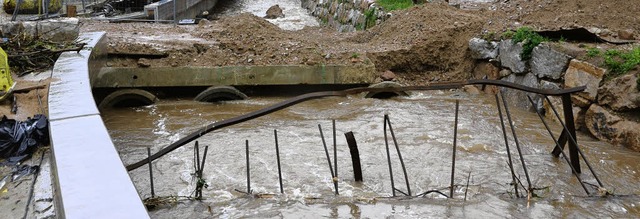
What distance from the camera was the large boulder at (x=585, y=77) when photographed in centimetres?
806

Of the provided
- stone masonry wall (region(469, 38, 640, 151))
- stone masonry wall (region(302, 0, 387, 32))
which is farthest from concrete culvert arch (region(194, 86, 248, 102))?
stone masonry wall (region(302, 0, 387, 32))

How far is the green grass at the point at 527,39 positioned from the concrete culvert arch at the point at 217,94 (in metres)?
4.99

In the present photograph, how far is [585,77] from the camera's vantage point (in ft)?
27.1

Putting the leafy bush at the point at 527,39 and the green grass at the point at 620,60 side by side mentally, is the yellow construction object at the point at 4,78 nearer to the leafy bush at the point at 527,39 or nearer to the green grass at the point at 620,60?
the green grass at the point at 620,60

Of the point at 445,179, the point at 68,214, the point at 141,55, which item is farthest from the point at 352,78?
the point at 68,214

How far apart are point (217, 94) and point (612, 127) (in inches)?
258

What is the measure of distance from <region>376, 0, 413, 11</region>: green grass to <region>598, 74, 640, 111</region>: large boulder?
8.09 meters

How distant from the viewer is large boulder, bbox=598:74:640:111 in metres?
7.48

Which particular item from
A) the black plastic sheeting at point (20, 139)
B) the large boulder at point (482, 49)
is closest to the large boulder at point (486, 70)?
the large boulder at point (482, 49)

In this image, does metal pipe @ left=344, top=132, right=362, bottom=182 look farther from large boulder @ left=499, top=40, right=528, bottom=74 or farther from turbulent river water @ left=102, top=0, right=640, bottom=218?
large boulder @ left=499, top=40, right=528, bottom=74

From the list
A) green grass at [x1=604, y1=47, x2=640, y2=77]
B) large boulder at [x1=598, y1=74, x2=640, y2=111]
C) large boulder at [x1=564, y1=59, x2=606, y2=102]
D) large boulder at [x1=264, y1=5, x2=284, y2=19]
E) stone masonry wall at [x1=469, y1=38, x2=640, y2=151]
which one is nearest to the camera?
large boulder at [x1=598, y1=74, x2=640, y2=111]

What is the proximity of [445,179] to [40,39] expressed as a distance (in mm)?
5943

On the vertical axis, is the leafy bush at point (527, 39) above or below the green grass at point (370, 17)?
below

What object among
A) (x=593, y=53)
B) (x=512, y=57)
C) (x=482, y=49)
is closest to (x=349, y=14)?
(x=482, y=49)
